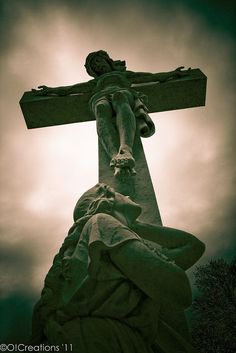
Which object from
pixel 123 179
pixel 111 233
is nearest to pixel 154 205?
pixel 123 179

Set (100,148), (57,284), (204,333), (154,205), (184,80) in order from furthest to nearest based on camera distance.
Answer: (184,80) → (204,333) → (100,148) → (154,205) → (57,284)

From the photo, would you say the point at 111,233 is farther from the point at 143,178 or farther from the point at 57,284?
the point at 143,178

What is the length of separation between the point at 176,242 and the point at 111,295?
817 millimetres

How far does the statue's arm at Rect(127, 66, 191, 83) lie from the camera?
7465 mm

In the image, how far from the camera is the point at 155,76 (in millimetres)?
7703

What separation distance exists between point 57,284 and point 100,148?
2.89 metres

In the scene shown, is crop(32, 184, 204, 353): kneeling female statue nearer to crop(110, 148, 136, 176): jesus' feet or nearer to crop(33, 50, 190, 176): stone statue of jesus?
crop(110, 148, 136, 176): jesus' feet

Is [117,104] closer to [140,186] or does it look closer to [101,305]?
[140,186]

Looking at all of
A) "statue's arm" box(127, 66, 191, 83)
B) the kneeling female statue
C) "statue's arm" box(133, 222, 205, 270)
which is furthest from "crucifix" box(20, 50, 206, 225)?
the kneeling female statue

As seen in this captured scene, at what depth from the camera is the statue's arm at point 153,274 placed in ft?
9.14

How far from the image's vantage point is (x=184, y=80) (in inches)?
300

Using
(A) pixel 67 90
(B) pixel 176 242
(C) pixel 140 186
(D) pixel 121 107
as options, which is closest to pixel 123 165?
(C) pixel 140 186

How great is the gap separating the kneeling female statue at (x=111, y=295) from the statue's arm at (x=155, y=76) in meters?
4.79

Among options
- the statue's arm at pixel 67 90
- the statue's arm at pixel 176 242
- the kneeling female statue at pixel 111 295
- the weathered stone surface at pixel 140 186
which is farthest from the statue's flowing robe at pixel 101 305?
the statue's arm at pixel 67 90
